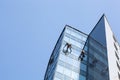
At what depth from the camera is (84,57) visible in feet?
193

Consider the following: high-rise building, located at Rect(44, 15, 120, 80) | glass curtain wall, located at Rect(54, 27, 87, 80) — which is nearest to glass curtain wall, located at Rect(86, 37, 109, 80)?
high-rise building, located at Rect(44, 15, 120, 80)

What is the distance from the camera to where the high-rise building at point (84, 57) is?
51.1 m

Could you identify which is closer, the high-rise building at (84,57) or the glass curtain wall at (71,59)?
the glass curtain wall at (71,59)

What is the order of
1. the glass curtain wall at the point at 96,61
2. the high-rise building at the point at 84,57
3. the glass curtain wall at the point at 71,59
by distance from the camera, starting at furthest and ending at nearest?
the glass curtain wall at the point at 96,61
the high-rise building at the point at 84,57
the glass curtain wall at the point at 71,59

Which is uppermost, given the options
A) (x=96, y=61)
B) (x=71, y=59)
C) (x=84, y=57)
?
(x=84, y=57)

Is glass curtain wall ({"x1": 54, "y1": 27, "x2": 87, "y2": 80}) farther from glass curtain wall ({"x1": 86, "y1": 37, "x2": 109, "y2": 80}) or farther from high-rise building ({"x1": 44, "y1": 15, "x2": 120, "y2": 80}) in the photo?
glass curtain wall ({"x1": 86, "y1": 37, "x2": 109, "y2": 80})

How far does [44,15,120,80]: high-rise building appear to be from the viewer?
168ft

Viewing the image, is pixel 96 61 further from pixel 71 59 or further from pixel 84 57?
pixel 71 59

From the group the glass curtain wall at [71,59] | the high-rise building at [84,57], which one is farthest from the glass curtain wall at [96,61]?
the glass curtain wall at [71,59]

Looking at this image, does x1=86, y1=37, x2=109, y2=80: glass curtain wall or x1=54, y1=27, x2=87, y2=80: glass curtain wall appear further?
x1=86, y1=37, x2=109, y2=80: glass curtain wall

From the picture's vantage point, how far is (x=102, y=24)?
6875cm

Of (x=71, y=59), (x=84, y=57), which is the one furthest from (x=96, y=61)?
(x=71, y=59)

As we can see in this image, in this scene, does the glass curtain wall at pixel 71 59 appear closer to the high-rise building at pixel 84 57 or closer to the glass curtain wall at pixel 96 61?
the high-rise building at pixel 84 57

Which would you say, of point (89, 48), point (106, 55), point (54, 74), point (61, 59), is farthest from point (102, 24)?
point (54, 74)
